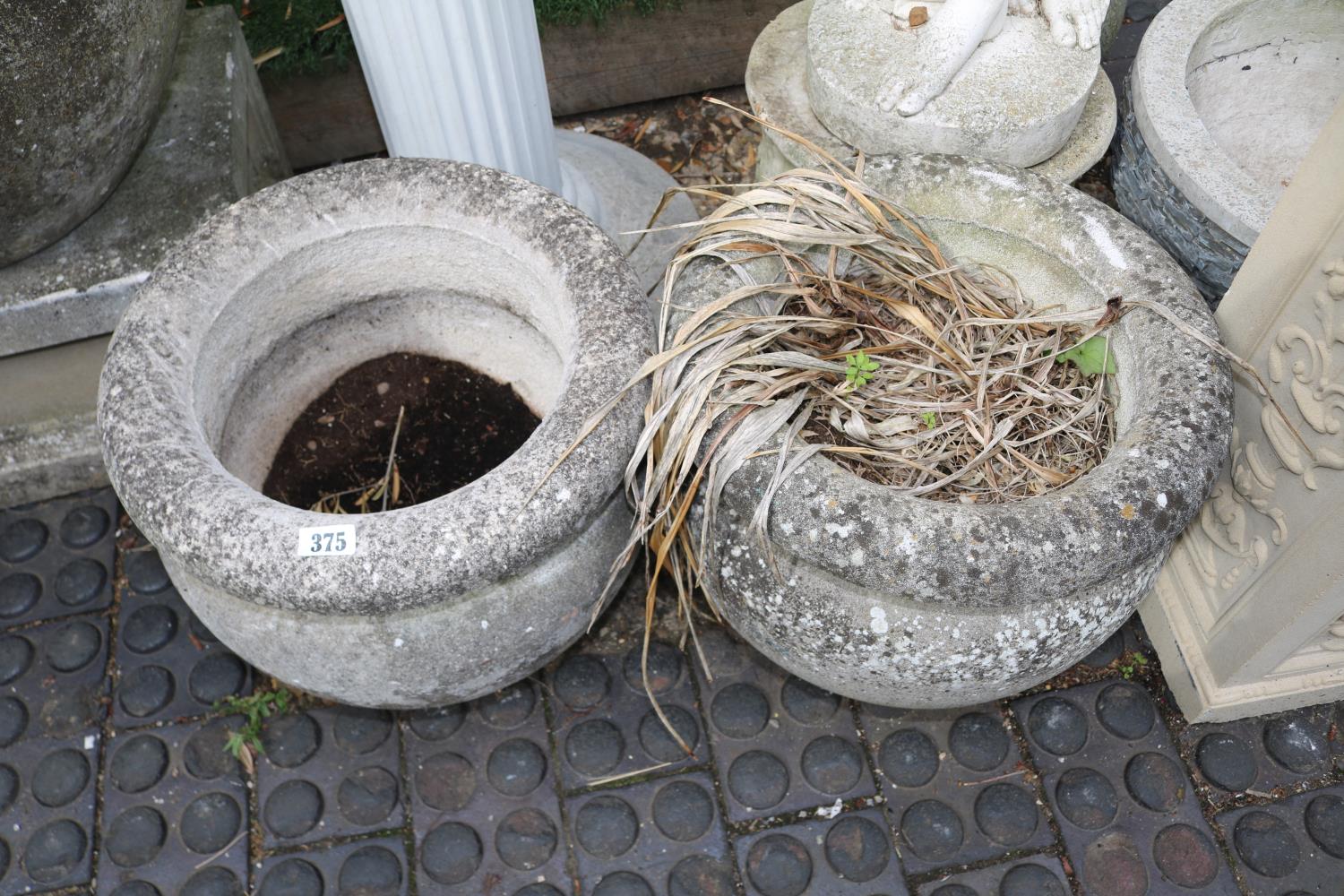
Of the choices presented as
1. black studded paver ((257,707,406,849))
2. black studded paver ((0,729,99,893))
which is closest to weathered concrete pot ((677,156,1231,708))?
black studded paver ((257,707,406,849))

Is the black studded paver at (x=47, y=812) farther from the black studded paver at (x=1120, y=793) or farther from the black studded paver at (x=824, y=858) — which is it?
the black studded paver at (x=1120, y=793)

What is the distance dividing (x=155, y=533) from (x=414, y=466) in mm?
650

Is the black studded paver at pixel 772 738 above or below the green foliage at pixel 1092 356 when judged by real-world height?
below

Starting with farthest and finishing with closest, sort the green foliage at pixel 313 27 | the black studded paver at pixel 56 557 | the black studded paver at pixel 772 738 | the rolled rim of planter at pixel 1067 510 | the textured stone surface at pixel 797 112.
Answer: the green foliage at pixel 313 27
the black studded paver at pixel 56 557
the textured stone surface at pixel 797 112
the black studded paver at pixel 772 738
the rolled rim of planter at pixel 1067 510

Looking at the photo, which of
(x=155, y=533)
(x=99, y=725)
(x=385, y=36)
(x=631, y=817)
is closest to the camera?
(x=155, y=533)

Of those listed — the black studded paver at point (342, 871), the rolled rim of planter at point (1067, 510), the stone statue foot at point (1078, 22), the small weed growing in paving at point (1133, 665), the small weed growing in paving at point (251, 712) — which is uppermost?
the stone statue foot at point (1078, 22)

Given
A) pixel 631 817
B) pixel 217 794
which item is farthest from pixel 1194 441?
pixel 217 794

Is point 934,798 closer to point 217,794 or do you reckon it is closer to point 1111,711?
point 1111,711

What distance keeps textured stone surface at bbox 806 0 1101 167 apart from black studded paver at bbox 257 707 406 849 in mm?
1492

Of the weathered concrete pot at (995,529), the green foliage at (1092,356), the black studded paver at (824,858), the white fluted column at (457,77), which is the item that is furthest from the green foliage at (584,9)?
the black studded paver at (824,858)

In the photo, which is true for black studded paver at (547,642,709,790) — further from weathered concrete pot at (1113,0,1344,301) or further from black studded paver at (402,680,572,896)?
weathered concrete pot at (1113,0,1344,301)

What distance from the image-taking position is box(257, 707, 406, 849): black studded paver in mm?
2059

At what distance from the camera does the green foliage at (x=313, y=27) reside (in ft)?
9.23

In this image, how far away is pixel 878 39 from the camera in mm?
2162
